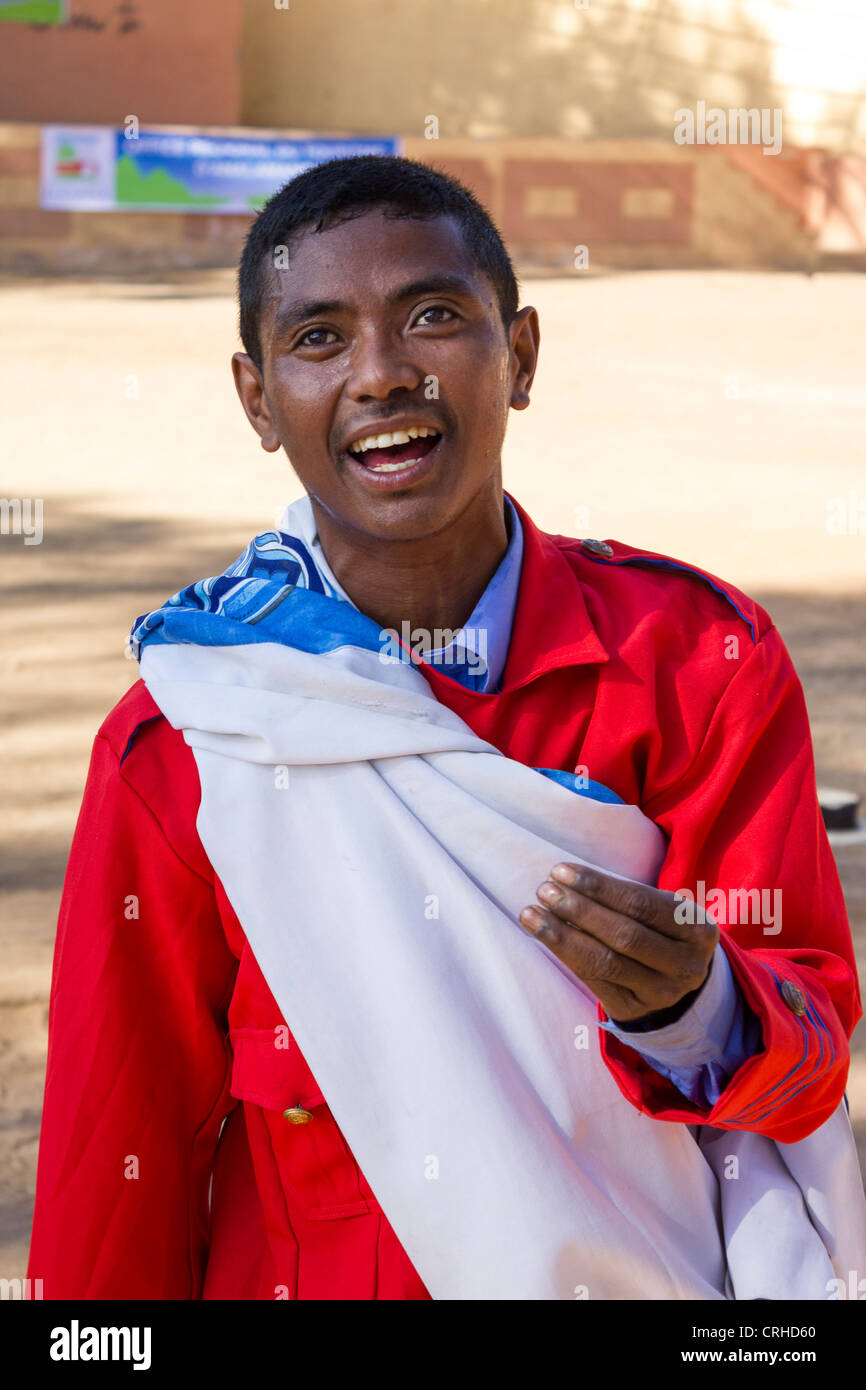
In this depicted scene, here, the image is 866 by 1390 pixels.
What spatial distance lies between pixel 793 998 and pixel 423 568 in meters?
0.54

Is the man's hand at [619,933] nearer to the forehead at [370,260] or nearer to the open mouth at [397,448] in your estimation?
the open mouth at [397,448]

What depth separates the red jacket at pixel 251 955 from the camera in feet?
5.04

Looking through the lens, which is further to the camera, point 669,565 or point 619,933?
point 669,565

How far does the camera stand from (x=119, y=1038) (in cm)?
154

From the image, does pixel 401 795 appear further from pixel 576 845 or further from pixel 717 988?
pixel 717 988

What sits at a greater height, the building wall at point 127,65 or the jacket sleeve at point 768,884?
the building wall at point 127,65

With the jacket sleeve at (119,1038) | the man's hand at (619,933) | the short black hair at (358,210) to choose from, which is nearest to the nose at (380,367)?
the short black hair at (358,210)

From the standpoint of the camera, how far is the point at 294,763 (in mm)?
1507

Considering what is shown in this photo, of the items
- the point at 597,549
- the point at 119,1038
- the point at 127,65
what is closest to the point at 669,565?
the point at 597,549

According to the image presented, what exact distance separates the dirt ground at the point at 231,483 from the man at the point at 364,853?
155cm

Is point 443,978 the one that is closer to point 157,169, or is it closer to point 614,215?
point 157,169

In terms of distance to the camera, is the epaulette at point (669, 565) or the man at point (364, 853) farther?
the epaulette at point (669, 565)

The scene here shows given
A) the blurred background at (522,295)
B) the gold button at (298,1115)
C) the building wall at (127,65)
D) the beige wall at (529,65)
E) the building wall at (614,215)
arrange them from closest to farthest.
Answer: the gold button at (298,1115) → the blurred background at (522,295) → the building wall at (614,215) → the building wall at (127,65) → the beige wall at (529,65)

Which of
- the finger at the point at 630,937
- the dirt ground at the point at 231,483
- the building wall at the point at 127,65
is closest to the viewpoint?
the finger at the point at 630,937
